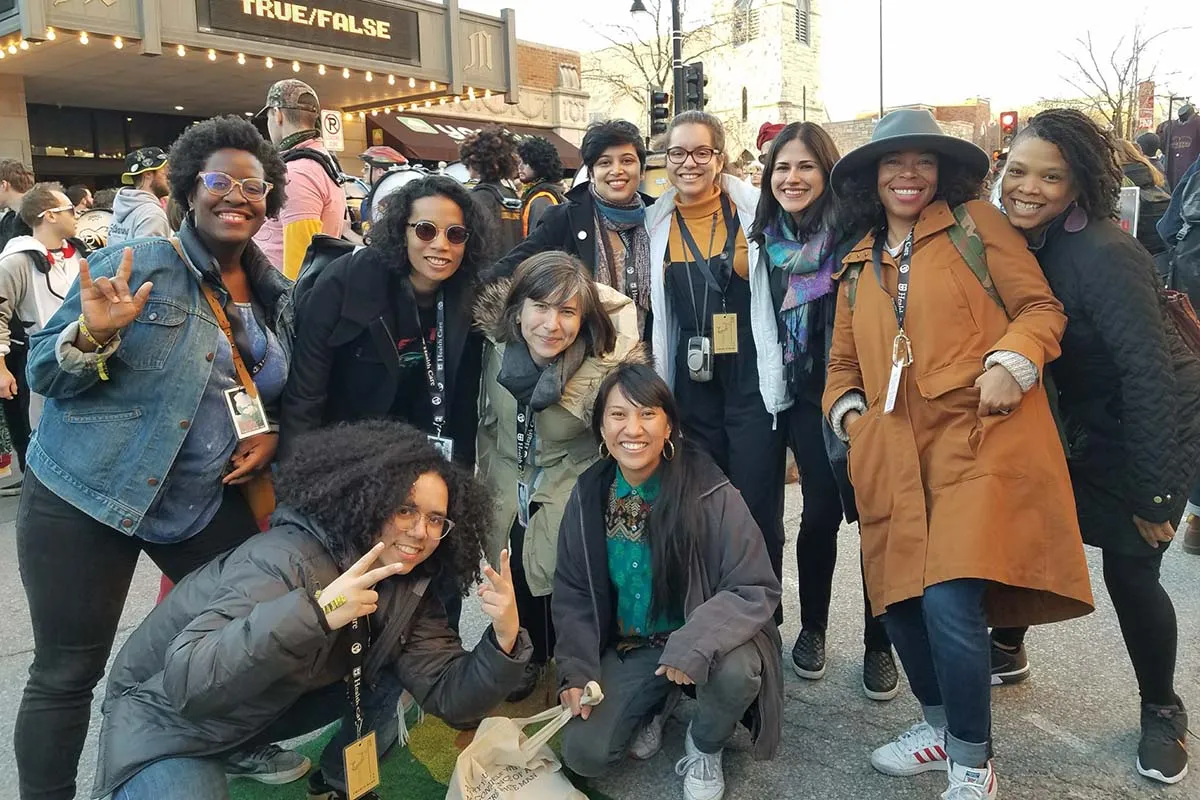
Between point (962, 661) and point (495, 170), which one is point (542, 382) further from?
point (495, 170)

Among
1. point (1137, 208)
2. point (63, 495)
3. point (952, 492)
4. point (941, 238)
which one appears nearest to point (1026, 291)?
point (941, 238)

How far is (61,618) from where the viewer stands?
7.42ft

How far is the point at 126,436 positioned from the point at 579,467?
4.80 ft

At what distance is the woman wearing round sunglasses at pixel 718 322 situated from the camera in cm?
329

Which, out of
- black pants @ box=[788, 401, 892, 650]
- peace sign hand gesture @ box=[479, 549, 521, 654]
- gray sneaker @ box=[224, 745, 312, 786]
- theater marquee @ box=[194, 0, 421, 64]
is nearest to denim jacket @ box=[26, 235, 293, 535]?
peace sign hand gesture @ box=[479, 549, 521, 654]

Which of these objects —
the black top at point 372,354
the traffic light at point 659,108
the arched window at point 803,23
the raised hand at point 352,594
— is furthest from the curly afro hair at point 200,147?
the arched window at point 803,23

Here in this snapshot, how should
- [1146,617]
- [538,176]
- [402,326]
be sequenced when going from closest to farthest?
[1146,617], [402,326], [538,176]

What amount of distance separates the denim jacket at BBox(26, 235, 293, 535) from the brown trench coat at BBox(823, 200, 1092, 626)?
6.44 ft

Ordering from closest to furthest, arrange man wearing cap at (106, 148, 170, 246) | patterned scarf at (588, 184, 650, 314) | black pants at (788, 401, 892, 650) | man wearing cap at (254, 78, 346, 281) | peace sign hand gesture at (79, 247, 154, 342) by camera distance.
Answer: peace sign hand gesture at (79, 247, 154, 342)
black pants at (788, 401, 892, 650)
patterned scarf at (588, 184, 650, 314)
man wearing cap at (254, 78, 346, 281)
man wearing cap at (106, 148, 170, 246)

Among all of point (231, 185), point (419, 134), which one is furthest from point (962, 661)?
point (419, 134)

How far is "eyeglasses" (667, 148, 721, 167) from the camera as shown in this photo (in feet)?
11.0

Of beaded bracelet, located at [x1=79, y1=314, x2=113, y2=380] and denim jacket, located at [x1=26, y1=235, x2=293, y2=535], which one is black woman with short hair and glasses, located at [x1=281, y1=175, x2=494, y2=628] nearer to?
denim jacket, located at [x1=26, y1=235, x2=293, y2=535]

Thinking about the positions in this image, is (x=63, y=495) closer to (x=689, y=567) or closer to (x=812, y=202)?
(x=689, y=567)

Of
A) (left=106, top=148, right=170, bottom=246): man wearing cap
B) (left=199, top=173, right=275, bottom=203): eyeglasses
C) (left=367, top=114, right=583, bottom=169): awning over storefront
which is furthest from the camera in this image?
(left=367, top=114, right=583, bottom=169): awning over storefront
